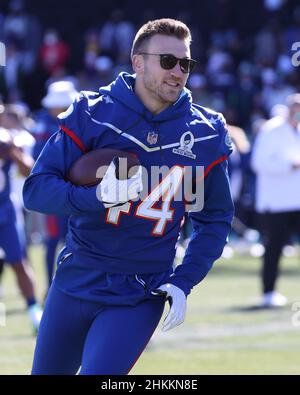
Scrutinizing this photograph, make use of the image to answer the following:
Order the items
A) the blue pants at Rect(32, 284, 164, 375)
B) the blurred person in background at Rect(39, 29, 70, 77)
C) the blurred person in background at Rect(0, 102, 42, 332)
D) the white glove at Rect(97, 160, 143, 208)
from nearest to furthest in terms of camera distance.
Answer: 1. the white glove at Rect(97, 160, 143, 208)
2. the blue pants at Rect(32, 284, 164, 375)
3. the blurred person in background at Rect(0, 102, 42, 332)
4. the blurred person in background at Rect(39, 29, 70, 77)

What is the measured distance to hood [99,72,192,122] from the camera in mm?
4555

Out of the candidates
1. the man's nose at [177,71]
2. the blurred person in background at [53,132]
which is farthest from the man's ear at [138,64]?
the blurred person in background at [53,132]

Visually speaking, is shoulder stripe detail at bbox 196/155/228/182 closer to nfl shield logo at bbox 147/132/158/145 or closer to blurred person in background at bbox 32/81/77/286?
nfl shield logo at bbox 147/132/158/145

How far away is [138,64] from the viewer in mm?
4625

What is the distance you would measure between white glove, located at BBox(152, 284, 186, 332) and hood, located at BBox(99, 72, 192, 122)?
0.70 m

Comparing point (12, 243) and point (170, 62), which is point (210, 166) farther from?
point (12, 243)

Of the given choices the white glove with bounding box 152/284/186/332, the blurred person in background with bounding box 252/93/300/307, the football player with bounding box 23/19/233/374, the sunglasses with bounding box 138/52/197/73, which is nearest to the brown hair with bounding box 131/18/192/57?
the football player with bounding box 23/19/233/374

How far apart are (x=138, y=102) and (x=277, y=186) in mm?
6072

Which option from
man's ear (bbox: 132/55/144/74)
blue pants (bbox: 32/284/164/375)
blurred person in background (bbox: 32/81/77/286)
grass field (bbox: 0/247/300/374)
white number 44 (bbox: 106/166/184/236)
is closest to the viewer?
blue pants (bbox: 32/284/164/375)

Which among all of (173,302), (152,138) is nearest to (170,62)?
(152,138)

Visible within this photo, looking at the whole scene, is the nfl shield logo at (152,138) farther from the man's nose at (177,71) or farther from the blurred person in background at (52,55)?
the blurred person in background at (52,55)

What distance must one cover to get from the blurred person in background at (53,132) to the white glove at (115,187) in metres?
5.04

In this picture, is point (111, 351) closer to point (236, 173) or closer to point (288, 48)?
point (236, 173)

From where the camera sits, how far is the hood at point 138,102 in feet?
14.9
